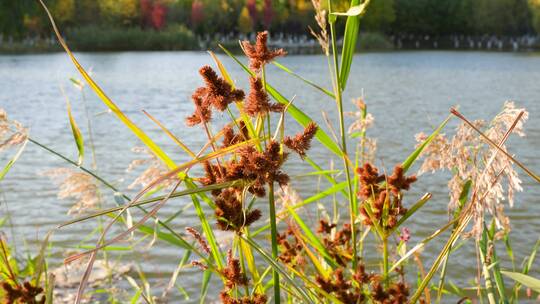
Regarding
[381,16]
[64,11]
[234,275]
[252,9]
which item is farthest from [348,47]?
[381,16]

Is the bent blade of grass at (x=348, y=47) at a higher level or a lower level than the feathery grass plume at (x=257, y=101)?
higher

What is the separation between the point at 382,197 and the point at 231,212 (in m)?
0.33

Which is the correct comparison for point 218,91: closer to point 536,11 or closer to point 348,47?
point 348,47

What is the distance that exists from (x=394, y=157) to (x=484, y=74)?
56.3ft

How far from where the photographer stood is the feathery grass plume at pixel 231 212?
935 mm

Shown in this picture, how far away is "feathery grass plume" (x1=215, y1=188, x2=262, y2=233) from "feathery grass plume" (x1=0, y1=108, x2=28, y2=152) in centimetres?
43

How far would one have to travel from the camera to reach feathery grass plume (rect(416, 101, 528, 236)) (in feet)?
3.47

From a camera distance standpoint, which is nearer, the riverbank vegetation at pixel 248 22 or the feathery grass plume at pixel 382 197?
the feathery grass plume at pixel 382 197

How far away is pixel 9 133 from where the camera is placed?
51.1 inches

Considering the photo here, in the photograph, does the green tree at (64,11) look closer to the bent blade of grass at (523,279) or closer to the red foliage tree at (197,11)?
the red foliage tree at (197,11)

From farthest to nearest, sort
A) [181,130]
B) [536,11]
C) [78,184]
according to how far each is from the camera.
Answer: [536,11], [181,130], [78,184]

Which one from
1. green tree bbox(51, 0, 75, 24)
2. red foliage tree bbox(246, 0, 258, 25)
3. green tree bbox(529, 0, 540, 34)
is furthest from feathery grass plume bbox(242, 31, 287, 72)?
red foliage tree bbox(246, 0, 258, 25)

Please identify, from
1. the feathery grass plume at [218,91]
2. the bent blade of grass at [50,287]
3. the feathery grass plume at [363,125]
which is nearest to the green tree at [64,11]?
the feathery grass plume at [363,125]

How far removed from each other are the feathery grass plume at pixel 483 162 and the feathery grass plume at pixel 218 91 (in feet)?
1.20
